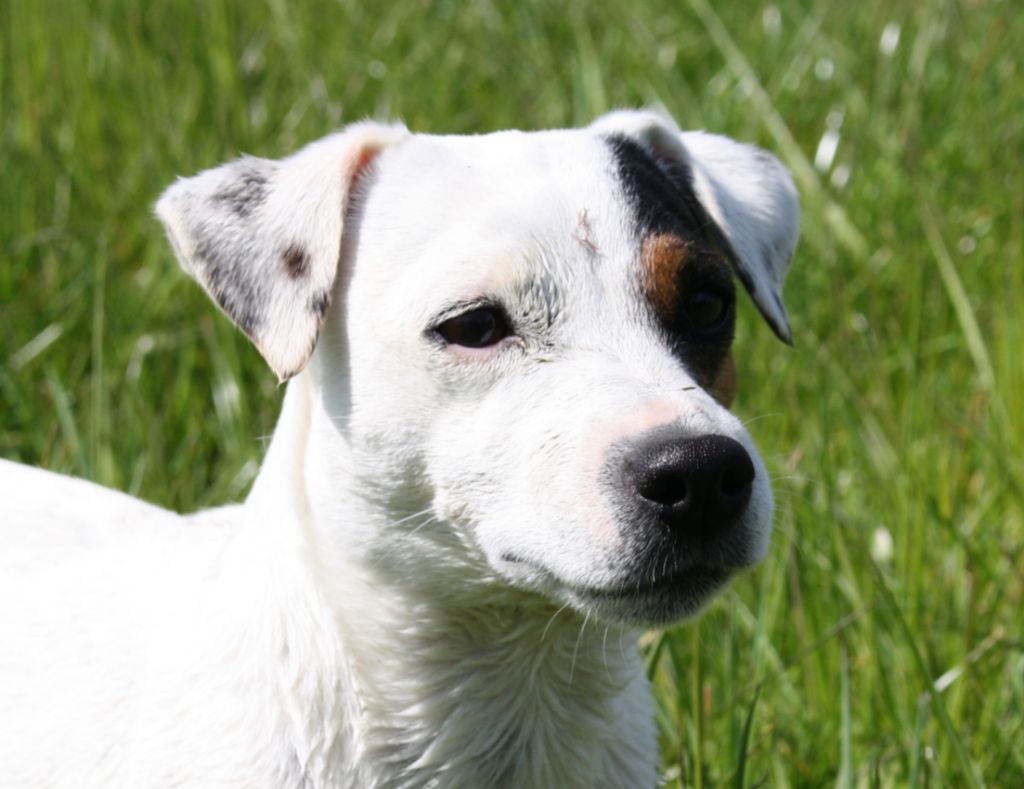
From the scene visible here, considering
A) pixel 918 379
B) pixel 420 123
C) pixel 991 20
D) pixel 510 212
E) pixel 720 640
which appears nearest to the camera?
pixel 510 212

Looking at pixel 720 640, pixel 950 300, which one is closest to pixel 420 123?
pixel 950 300

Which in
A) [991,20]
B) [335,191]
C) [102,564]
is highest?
[335,191]

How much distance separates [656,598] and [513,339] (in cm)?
45

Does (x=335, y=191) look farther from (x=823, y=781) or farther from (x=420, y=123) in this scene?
(x=420, y=123)

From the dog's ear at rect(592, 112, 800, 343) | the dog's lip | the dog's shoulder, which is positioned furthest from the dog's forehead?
the dog's shoulder

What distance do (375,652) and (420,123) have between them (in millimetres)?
2925

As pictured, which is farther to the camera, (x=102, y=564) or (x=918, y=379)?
(x=918, y=379)

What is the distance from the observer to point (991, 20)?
6371mm

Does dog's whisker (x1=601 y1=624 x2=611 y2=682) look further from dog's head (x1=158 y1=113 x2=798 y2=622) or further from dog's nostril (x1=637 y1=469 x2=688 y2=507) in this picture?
dog's nostril (x1=637 y1=469 x2=688 y2=507)

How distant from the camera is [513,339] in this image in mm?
2363

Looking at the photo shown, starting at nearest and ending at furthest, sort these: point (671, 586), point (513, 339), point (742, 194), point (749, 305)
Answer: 1. point (671, 586)
2. point (513, 339)
3. point (742, 194)
4. point (749, 305)

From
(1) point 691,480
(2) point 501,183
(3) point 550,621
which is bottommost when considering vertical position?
(3) point 550,621

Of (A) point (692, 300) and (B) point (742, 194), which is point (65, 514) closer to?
(A) point (692, 300)

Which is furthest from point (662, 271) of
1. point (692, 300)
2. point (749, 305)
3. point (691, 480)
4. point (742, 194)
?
point (749, 305)
